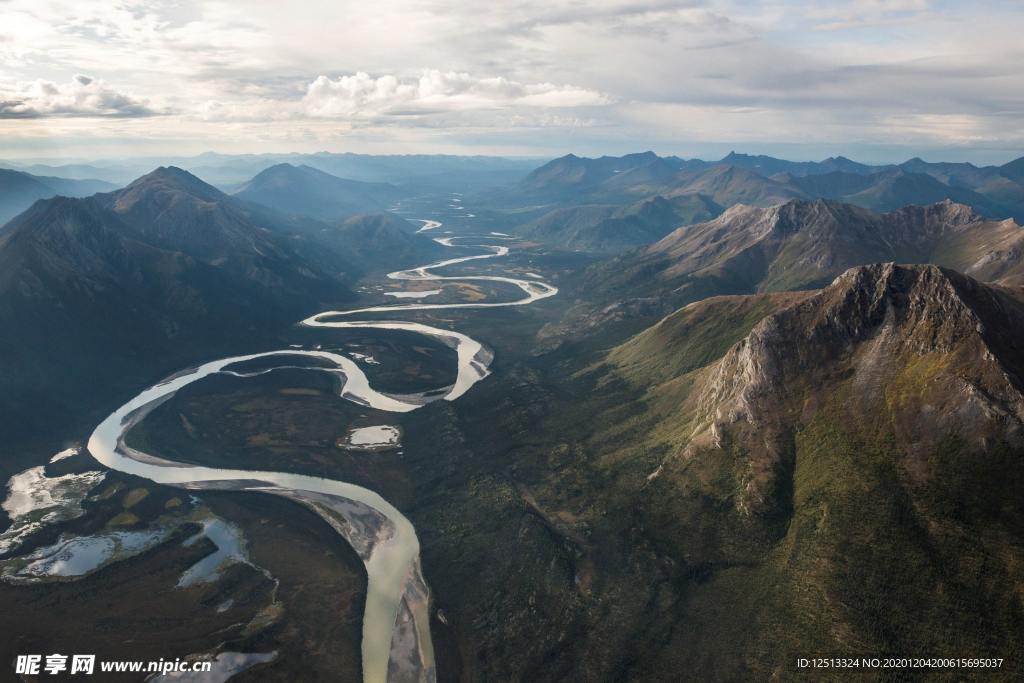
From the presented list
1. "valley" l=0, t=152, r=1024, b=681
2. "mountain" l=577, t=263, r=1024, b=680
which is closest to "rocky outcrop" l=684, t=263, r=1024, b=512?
"mountain" l=577, t=263, r=1024, b=680

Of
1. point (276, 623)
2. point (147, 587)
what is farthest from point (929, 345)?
point (147, 587)

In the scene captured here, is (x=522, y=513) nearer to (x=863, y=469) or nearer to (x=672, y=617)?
(x=672, y=617)

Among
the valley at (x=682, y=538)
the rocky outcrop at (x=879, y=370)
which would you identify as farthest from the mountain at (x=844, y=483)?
the valley at (x=682, y=538)

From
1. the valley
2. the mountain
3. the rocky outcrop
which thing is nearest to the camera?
the mountain

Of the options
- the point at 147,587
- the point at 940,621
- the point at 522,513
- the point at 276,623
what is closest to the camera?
the point at 940,621

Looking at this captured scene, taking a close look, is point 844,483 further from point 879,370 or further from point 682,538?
point 682,538

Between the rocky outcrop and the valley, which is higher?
the rocky outcrop

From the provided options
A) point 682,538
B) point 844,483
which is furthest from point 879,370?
point 682,538

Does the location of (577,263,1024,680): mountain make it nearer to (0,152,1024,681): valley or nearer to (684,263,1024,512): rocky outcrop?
(684,263,1024,512): rocky outcrop

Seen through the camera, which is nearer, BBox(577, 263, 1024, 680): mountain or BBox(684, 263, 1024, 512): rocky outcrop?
BBox(577, 263, 1024, 680): mountain
